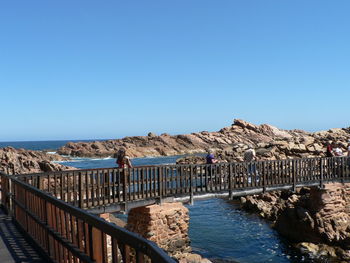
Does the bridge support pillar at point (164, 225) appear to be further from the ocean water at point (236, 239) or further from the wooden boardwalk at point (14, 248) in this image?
the wooden boardwalk at point (14, 248)

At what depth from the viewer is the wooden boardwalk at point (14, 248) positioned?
6133 mm

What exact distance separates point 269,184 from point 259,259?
12.6ft

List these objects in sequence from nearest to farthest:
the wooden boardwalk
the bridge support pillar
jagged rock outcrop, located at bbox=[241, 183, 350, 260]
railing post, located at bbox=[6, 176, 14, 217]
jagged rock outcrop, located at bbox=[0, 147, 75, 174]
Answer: the wooden boardwalk, railing post, located at bbox=[6, 176, 14, 217], the bridge support pillar, jagged rock outcrop, located at bbox=[241, 183, 350, 260], jagged rock outcrop, located at bbox=[0, 147, 75, 174]

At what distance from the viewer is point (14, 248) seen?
6.80 metres

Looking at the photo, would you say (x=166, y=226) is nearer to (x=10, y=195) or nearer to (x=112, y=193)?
(x=112, y=193)

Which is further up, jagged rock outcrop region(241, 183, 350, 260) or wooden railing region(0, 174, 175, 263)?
wooden railing region(0, 174, 175, 263)

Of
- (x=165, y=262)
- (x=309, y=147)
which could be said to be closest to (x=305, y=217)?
(x=309, y=147)

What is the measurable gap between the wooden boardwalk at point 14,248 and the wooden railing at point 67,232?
Answer: 0.53 ft

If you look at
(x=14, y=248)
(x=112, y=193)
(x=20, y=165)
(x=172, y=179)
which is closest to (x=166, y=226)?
(x=172, y=179)

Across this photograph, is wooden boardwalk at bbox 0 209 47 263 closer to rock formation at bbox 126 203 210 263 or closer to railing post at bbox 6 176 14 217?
railing post at bbox 6 176 14 217

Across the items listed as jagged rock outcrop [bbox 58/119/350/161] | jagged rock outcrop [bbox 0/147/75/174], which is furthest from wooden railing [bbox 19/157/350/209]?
jagged rock outcrop [bbox 58/119/350/161]

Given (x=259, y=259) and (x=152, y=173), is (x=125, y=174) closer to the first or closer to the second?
(x=152, y=173)

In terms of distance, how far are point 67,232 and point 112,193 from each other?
284 inches

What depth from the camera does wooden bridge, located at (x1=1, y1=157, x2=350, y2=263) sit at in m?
4.24
